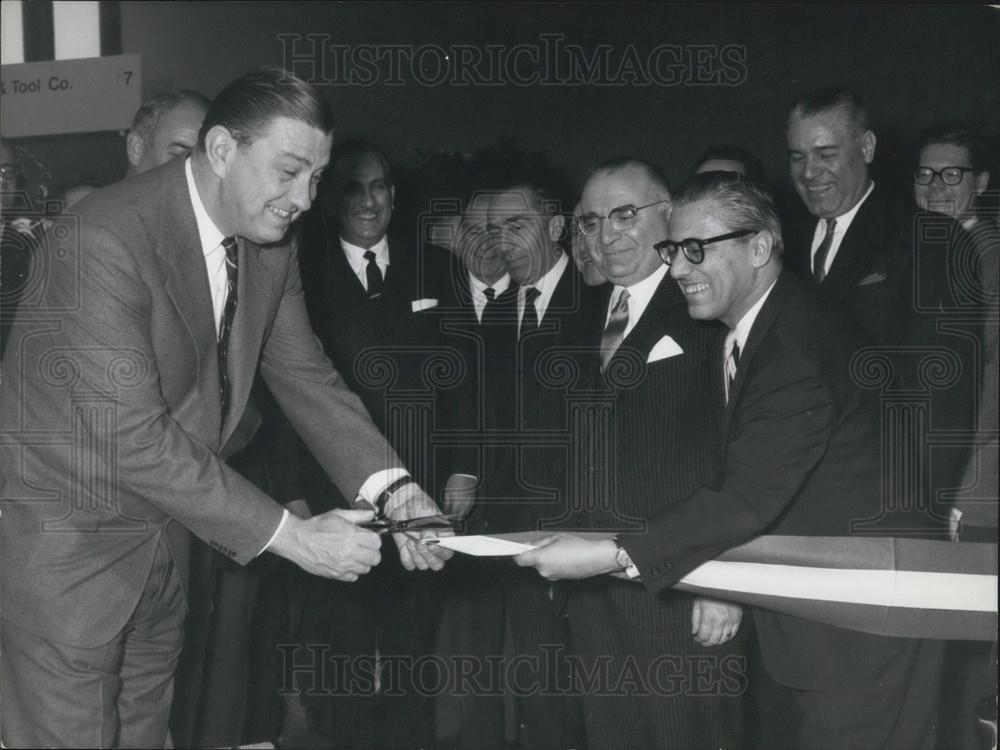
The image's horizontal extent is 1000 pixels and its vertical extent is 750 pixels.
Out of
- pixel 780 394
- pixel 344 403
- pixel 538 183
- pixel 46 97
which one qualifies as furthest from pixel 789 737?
pixel 46 97

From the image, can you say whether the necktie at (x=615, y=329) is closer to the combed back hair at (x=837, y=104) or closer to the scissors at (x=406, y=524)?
the scissors at (x=406, y=524)

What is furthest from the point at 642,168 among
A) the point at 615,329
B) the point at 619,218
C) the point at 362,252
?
the point at 362,252

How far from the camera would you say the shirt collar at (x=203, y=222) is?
8.11 feet

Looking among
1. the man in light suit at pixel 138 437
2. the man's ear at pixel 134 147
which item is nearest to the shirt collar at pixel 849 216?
the man in light suit at pixel 138 437

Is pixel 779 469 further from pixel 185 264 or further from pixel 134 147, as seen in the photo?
pixel 134 147

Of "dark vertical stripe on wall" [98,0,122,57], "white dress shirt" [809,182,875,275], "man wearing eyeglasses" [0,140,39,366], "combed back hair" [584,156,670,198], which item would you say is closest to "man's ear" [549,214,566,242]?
"combed back hair" [584,156,670,198]

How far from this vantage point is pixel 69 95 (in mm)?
3041

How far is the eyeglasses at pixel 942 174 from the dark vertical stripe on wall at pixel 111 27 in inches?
99.3

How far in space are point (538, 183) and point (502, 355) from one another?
60 centimetres

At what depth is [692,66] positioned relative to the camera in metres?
3.24

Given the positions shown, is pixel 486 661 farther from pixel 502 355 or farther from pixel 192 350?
pixel 192 350

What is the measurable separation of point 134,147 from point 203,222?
83 cm

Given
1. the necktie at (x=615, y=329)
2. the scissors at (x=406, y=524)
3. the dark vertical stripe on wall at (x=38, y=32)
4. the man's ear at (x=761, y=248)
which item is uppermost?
the dark vertical stripe on wall at (x=38, y=32)

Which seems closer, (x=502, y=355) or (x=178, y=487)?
(x=178, y=487)
